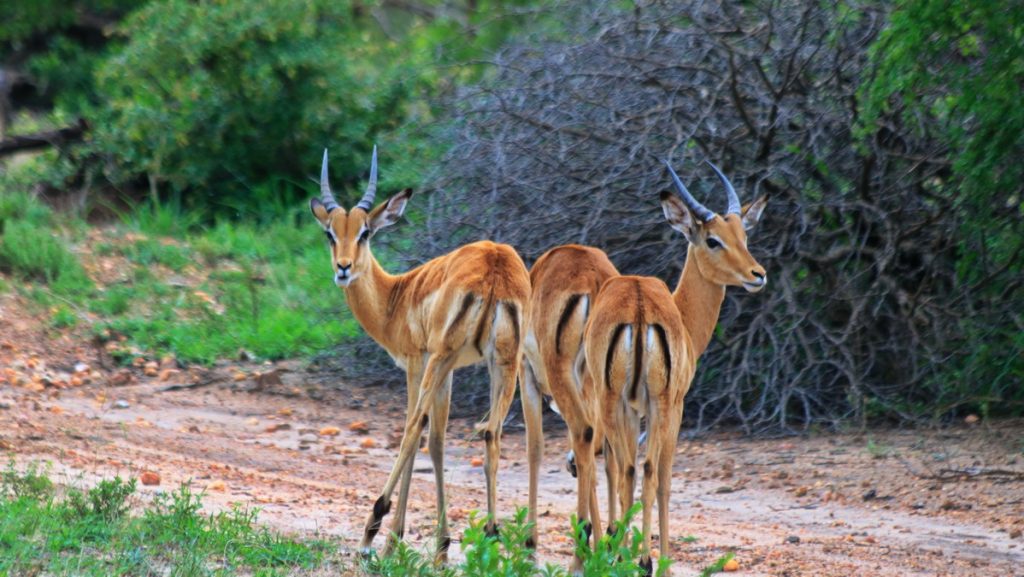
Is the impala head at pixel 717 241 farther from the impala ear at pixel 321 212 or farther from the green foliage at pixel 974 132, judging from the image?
the impala ear at pixel 321 212

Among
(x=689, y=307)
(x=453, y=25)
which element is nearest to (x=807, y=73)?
(x=689, y=307)

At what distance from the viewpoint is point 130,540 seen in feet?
18.7

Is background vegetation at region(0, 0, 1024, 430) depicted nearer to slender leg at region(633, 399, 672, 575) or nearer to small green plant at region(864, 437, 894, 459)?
small green plant at region(864, 437, 894, 459)

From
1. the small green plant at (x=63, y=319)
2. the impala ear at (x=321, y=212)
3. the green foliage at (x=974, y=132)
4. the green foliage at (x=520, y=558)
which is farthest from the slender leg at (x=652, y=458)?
the small green plant at (x=63, y=319)

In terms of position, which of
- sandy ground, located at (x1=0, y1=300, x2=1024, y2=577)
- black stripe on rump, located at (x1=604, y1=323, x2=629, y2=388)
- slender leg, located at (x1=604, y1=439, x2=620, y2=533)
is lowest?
sandy ground, located at (x1=0, y1=300, x2=1024, y2=577)

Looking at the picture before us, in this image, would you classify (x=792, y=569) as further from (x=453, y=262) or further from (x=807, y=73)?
(x=807, y=73)

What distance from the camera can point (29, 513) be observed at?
575 cm

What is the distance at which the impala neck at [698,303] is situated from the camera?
6691 mm

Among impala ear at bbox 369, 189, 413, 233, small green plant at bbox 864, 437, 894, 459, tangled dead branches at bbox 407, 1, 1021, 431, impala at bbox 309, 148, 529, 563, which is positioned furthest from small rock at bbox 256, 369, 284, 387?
small green plant at bbox 864, 437, 894, 459

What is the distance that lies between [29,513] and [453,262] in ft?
7.10

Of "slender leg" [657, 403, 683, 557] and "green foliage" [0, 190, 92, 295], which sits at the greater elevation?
"green foliage" [0, 190, 92, 295]

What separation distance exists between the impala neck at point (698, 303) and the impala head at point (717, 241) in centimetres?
4

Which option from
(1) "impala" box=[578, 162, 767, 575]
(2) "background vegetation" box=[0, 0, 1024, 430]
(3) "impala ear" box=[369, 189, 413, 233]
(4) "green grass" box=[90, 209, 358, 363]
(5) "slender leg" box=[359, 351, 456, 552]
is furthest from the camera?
(4) "green grass" box=[90, 209, 358, 363]

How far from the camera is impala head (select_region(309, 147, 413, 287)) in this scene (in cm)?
677
